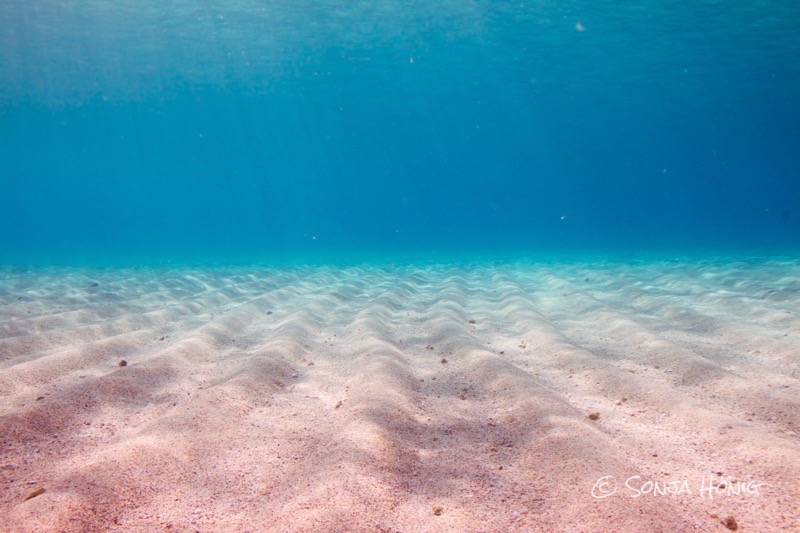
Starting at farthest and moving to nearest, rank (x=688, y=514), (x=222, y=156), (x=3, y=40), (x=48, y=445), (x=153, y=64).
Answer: (x=222, y=156)
(x=153, y=64)
(x=3, y=40)
(x=48, y=445)
(x=688, y=514)

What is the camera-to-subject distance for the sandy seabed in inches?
72.8

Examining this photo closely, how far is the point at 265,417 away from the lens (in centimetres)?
290

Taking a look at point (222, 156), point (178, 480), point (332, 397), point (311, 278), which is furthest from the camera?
point (222, 156)

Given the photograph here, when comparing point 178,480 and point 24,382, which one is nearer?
point 178,480

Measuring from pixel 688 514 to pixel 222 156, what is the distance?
454ft

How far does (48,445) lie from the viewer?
2.54 meters

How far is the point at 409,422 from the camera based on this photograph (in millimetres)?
2738

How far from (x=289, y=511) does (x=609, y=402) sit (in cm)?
233

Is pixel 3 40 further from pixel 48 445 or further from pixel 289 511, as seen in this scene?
pixel 289 511

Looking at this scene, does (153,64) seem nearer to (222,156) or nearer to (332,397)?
(332,397)

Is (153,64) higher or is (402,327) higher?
(153,64)

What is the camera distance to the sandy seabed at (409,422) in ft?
6.07

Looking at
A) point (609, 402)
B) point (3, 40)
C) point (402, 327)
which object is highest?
point (3, 40)

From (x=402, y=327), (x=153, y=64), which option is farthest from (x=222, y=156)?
(x=402, y=327)
